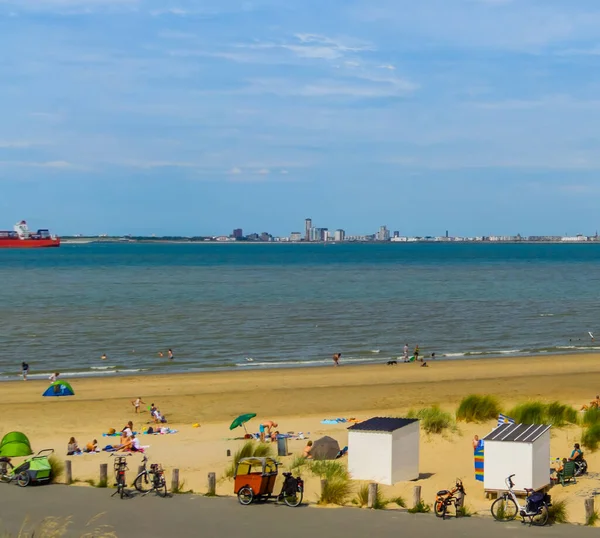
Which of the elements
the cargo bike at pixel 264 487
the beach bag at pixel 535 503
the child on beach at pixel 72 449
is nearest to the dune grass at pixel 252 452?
the cargo bike at pixel 264 487

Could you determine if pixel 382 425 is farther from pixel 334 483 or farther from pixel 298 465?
pixel 298 465

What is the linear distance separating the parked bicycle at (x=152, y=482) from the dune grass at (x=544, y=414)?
8915 mm

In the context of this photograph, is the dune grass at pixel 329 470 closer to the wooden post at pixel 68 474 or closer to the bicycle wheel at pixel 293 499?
the bicycle wheel at pixel 293 499

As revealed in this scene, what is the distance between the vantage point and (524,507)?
13969 millimetres

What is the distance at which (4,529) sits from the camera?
13453mm

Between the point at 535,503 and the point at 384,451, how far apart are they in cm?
346

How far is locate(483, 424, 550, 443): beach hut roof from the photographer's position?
49.4 ft

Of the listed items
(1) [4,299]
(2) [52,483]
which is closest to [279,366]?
(2) [52,483]

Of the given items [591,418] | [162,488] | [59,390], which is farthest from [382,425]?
[59,390]

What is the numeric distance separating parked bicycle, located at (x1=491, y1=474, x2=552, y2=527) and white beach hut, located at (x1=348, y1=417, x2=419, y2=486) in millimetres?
2384

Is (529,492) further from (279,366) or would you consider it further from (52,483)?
(279,366)

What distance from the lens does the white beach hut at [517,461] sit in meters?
14.9

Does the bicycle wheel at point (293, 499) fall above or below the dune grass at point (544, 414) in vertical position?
below

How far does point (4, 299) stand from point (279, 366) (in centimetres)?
4509
